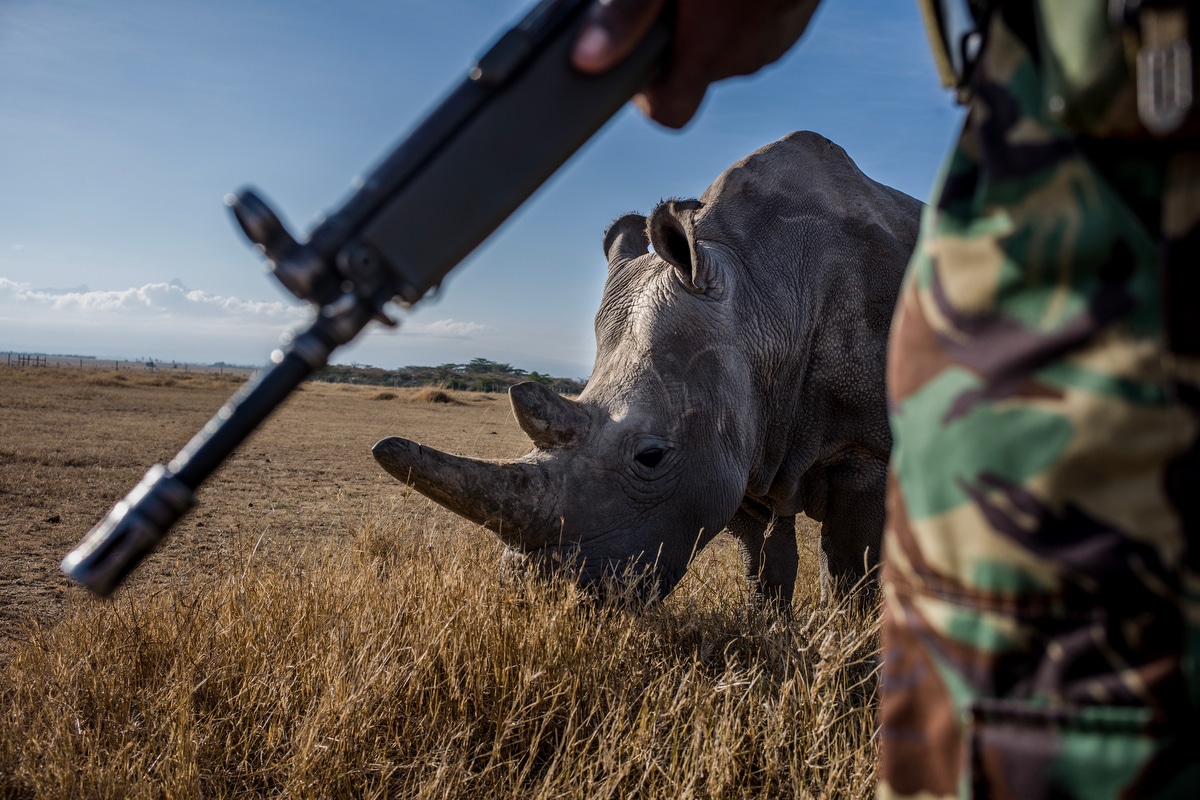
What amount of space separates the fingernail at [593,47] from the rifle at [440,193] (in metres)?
0.04

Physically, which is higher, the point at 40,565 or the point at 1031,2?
the point at 1031,2

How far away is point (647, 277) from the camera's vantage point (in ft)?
12.9

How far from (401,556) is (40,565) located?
257cm

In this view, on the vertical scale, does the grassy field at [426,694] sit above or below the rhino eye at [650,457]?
below

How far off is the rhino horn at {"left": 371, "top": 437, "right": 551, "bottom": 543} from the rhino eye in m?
0.44

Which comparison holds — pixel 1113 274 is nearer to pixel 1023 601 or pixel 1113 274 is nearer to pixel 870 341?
pixel 1023 601

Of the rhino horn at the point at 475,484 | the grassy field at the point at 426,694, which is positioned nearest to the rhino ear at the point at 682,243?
the rhino horn at the point at 475,484

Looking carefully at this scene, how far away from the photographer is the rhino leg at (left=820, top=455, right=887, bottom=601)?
4.16 metres

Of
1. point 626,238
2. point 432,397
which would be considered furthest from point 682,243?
point 432,397

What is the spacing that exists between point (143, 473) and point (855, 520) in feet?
26.9

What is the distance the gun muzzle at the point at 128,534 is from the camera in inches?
41.7

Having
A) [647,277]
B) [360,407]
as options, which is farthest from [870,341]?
[360,407]

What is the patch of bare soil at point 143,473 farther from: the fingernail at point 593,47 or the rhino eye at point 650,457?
the fingernail at point 593,47

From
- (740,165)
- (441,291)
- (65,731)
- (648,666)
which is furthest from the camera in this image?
(740,165)
